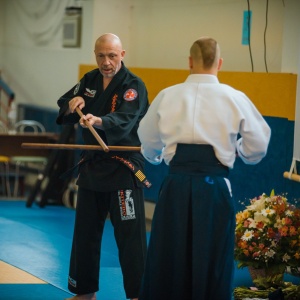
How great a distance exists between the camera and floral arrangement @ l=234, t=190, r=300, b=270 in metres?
5.21

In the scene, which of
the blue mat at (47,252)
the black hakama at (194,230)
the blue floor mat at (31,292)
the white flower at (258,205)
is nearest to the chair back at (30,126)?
the blue mat at (47,252)

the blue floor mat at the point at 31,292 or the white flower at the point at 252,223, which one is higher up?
the white flower at the point at 252,223

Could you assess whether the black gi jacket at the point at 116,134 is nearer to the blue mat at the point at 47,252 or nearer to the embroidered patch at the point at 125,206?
the embroidered patch at the point at 125,206

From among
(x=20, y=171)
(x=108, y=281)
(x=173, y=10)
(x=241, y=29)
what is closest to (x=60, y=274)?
(x=108, y=281)

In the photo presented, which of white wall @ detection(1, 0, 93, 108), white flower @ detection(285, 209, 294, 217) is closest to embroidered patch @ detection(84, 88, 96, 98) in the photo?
white flower @ detection(285, 209, 294, 217)

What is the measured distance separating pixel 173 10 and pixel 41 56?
111 inches

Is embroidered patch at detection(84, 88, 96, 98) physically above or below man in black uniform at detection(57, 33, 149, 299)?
above

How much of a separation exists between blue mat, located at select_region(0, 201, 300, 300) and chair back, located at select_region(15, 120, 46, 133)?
1526mm

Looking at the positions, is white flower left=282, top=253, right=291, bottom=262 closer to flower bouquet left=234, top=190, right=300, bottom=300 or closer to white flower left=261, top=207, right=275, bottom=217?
flower bouquet left=234, top=190, right=300, bottom=300

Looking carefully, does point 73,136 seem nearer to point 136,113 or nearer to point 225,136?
point 136,113

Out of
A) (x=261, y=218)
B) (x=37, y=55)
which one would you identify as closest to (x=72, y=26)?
(x=37, y=55)

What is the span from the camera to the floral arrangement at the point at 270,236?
5.21 m

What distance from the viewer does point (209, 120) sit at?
384cm

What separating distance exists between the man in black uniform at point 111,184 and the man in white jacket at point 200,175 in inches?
29.6
